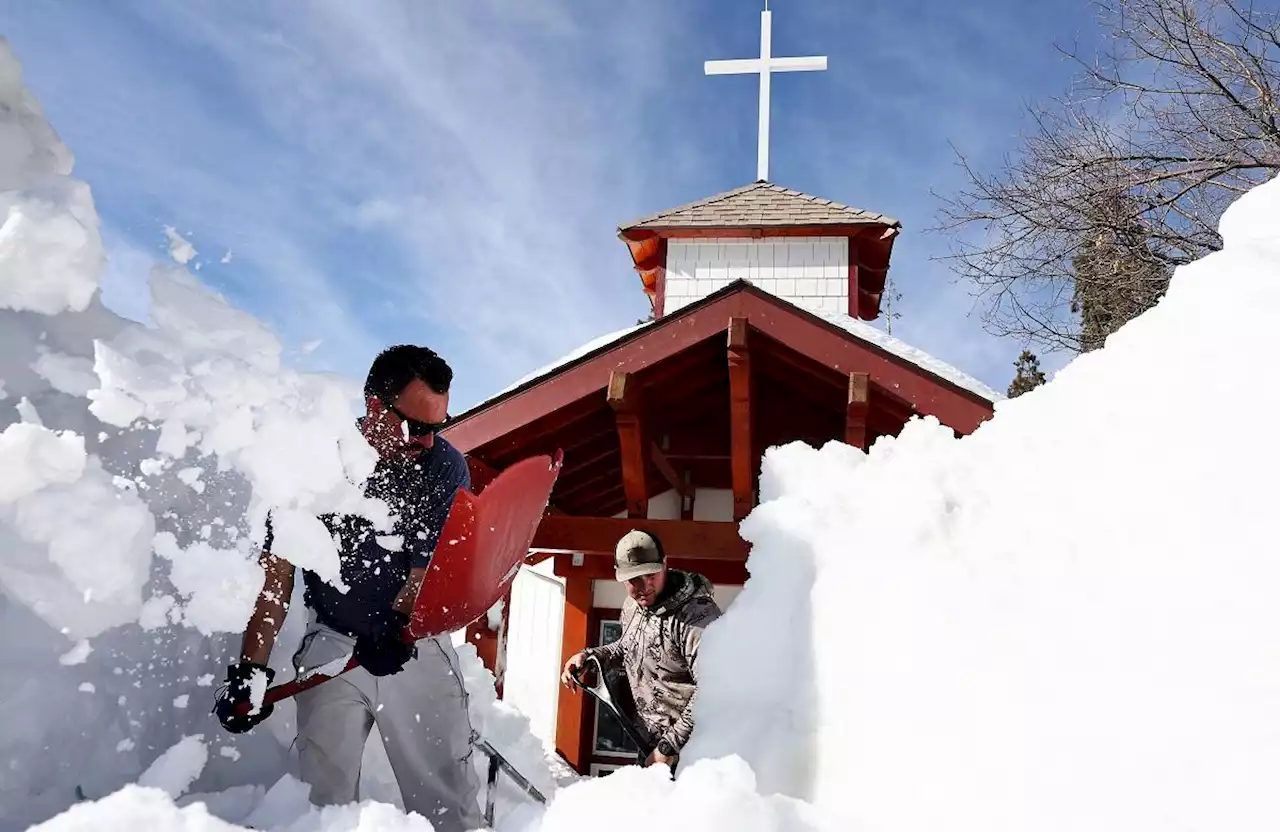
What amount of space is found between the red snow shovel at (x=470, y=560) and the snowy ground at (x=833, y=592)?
0.73ft

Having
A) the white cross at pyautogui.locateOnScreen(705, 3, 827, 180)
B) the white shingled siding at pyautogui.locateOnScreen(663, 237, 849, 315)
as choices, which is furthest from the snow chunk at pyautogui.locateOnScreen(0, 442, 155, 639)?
the white cross at pyautogui.locateOnScreen(705, 3, 827, 180)

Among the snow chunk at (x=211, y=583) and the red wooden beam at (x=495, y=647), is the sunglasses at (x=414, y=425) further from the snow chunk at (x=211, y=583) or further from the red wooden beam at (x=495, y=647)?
the red wooden beam at (x=495, y=647)

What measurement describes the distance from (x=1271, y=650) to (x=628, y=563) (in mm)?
2258

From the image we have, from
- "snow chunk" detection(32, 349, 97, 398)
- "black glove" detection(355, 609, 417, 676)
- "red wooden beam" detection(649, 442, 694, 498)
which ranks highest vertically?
"red wooden beam" detection(649, 442, 694, 498)

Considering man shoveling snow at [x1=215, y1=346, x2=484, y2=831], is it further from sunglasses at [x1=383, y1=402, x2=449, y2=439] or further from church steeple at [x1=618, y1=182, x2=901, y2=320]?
church steeple at [x1=618, y1=182, x2=901, y2=320]

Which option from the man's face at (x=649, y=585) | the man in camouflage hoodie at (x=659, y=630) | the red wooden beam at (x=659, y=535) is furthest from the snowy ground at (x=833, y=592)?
the red wooden beam at (x=659, y=535)

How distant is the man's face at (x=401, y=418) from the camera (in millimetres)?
2152

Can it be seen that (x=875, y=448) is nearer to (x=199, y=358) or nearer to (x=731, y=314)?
(x=199, y=358)

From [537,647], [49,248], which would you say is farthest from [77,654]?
[537,647]

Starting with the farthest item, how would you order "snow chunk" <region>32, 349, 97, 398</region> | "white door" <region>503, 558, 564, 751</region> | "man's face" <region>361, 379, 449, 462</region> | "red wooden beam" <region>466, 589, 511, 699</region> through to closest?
"white door" <region>503, 558, 564, 751</region> → "red wooden beam" <region>466, 589, 511, 699</region> → "man's face" <region>361, 379, 449, 462</region> → "snow chunk" <region>32, 349, 97, 398</region>

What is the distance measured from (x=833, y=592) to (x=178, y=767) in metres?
1.43

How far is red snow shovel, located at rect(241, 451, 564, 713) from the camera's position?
79.0 inches

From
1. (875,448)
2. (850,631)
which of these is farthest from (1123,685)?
(875,448)

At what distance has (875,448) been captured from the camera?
235 cm
